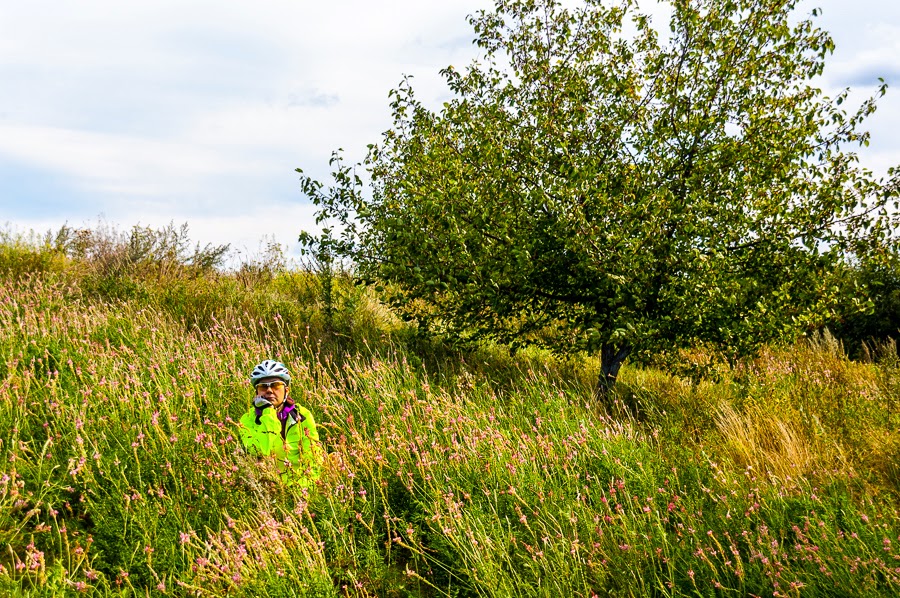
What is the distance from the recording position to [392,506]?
15.6ft

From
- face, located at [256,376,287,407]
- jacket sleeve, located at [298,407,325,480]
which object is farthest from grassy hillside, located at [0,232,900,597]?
face, located at [256,376,287,407]

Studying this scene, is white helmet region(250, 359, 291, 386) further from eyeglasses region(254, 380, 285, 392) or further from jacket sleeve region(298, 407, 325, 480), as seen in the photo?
jacket sleeve region(298, 407, 325, 480)

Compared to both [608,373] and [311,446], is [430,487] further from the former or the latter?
[608,373]

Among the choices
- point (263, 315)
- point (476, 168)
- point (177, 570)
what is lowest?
point (177, 570)

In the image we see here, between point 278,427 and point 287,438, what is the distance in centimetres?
12

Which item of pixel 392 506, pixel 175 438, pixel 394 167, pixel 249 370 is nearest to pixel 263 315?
pixel 249 370

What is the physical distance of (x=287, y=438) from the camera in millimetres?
4949

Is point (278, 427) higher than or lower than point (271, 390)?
lower

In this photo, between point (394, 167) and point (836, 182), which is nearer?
point (836, 182)

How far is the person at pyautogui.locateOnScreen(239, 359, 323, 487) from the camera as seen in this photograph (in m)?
4.73

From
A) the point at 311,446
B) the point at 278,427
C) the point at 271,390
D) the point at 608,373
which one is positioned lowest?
the point at 311,446

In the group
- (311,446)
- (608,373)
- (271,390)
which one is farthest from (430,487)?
(608,373)

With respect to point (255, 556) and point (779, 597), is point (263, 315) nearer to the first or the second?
point (255, 556)

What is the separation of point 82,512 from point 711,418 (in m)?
6.16
